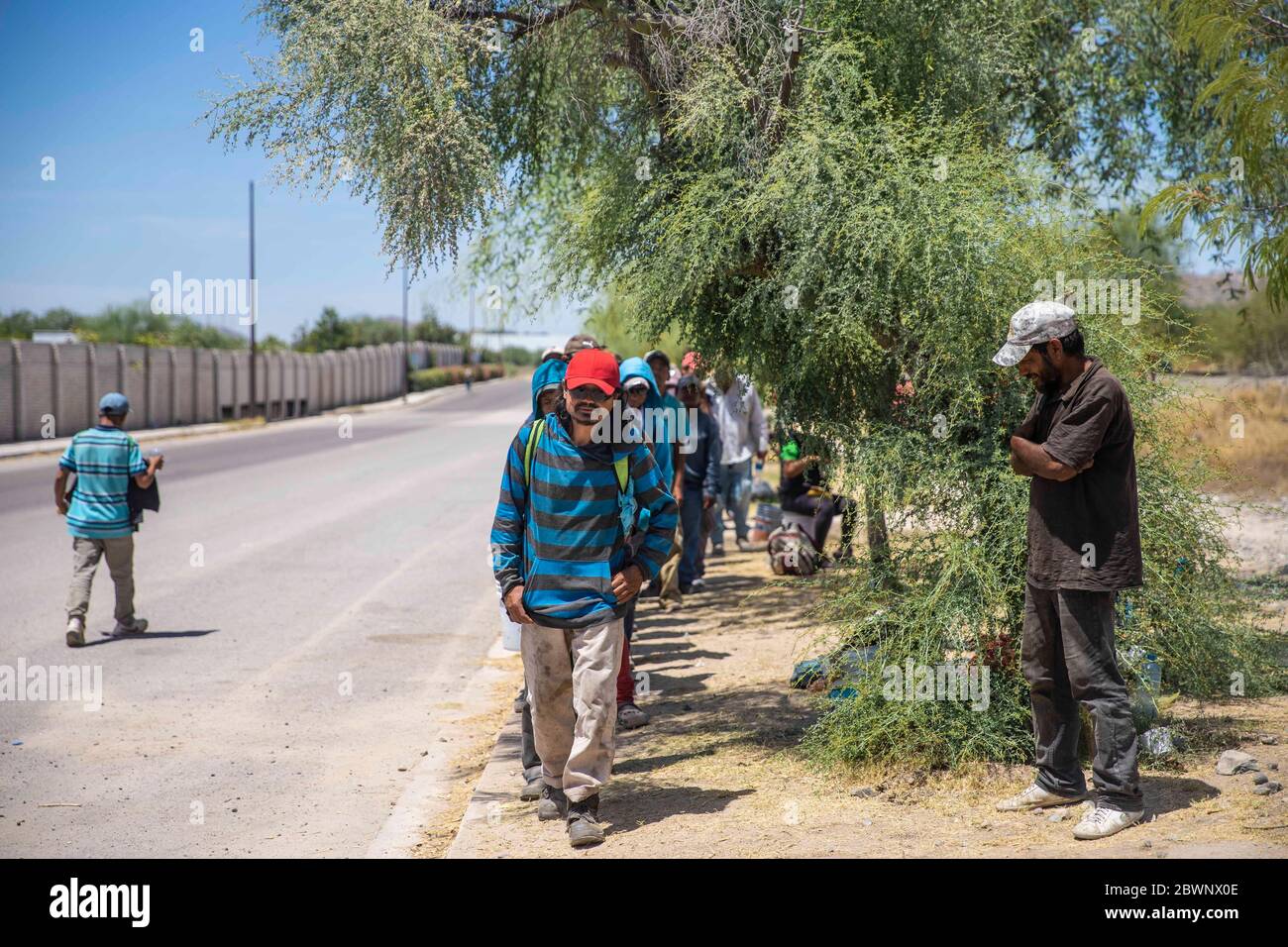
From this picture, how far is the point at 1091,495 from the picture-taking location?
4.68 meters

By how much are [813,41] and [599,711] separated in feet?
13.0

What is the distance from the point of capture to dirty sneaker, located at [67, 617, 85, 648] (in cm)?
898

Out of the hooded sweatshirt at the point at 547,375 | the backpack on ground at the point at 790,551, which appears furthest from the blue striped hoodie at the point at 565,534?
the backpack on ground at the point at 790,551

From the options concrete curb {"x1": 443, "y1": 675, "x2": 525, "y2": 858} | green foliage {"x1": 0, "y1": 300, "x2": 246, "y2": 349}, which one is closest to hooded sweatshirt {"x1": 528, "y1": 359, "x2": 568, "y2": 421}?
concrete curb {"x1": 443, "y1": 675, "x2": 525, "y2": 858}

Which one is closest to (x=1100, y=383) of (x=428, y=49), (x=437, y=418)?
(x=428, y=49)

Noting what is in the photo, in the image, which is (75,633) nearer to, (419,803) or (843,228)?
(419,803)

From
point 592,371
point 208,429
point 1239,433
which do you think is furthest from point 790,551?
point 208,429

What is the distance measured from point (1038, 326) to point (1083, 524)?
0.75 m

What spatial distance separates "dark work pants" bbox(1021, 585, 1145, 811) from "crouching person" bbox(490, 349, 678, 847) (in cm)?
150

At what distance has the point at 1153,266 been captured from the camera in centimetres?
634

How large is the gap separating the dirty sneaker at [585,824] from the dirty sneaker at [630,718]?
70.5 inches

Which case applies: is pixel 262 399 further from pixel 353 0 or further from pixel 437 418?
pixel 353 0

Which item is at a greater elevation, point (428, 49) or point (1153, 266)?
point (428, 49)

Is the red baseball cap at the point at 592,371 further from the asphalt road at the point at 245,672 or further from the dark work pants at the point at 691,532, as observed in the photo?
the dark work pants at the point at 691,532
